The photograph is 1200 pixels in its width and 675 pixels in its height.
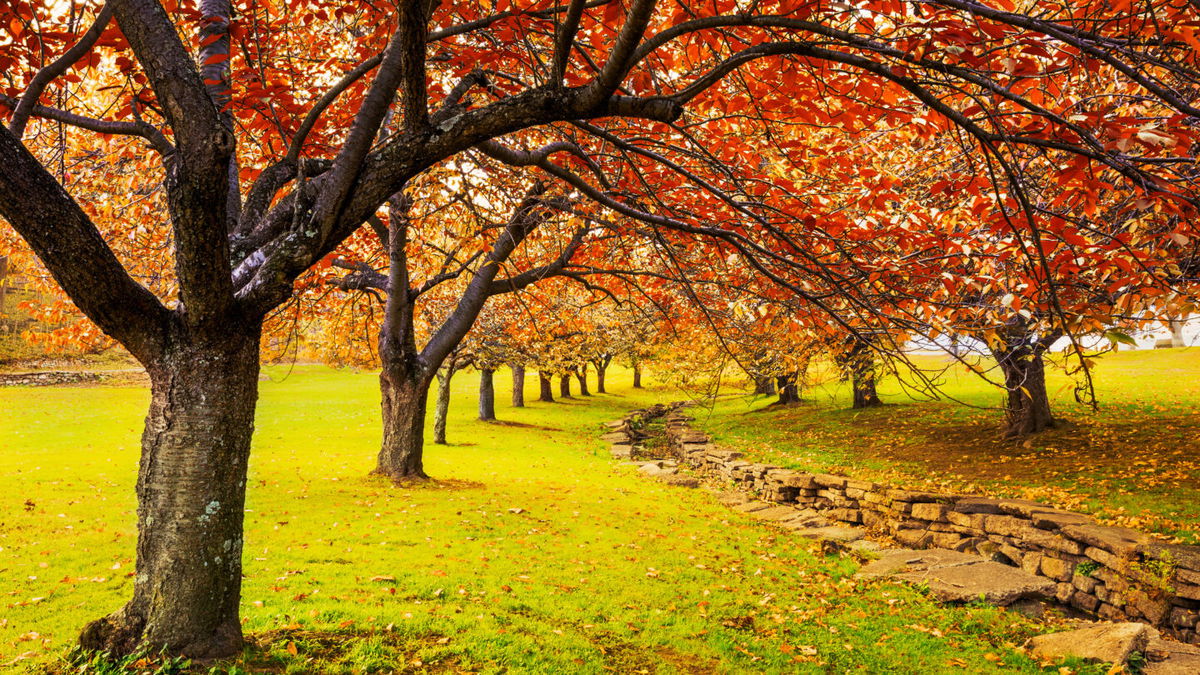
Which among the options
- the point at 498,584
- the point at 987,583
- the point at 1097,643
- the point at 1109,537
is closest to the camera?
the point at 1097,643

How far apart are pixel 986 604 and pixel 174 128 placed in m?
8.61

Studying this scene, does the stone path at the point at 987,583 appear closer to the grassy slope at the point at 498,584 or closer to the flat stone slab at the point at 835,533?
the flat stone slab at the point at 835,533

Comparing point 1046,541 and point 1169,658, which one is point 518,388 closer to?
point 1046,541

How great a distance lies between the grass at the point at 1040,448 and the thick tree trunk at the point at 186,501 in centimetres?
377

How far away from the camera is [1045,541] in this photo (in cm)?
793

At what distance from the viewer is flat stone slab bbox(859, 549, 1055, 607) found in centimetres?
719

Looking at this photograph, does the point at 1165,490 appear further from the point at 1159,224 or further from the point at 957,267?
the point at 957,267

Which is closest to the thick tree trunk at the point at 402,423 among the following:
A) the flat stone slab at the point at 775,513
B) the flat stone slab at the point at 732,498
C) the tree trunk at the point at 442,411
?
the flat stone slab at the point at 732,498

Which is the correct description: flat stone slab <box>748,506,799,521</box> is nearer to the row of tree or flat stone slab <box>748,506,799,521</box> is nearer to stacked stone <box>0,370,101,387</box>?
the row of tree

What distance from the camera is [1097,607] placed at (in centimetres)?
705

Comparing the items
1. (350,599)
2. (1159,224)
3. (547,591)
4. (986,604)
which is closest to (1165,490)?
(986,604)

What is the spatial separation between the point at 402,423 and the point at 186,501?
898 centimetres

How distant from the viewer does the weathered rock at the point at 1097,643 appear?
212 inches

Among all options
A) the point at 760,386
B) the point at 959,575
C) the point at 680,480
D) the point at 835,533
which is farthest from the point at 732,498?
the point at 760,386
